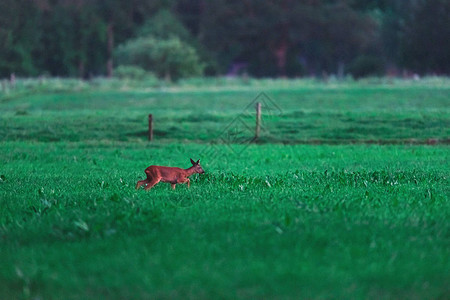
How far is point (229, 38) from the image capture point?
311ft

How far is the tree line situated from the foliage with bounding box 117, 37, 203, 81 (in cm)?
13

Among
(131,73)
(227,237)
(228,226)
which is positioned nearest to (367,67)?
(131,73)

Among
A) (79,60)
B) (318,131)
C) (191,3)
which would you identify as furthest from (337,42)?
(318,131)

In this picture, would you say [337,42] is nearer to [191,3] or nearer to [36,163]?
[191,3]

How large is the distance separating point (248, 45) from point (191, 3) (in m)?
16.6

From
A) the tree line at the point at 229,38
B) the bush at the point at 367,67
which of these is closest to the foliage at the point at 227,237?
the tree line at the point at 229,38

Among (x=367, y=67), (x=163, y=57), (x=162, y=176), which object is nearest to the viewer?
(x=162, y=176)

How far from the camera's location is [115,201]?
11469mm

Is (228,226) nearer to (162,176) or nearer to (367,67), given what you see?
(162,176)

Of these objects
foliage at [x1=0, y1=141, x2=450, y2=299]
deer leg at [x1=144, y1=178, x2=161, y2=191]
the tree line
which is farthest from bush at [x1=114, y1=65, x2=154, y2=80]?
deer leg at [x1=144, y1=178, x2=161, y2=191]

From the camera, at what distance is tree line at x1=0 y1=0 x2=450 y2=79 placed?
277ft

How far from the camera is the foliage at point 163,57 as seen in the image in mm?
85062

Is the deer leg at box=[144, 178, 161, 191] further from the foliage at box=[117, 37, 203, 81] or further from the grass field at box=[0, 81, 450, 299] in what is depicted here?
the foliage at box=[117, 37, 203, 81]

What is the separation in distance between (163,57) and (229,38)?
1253 cm
